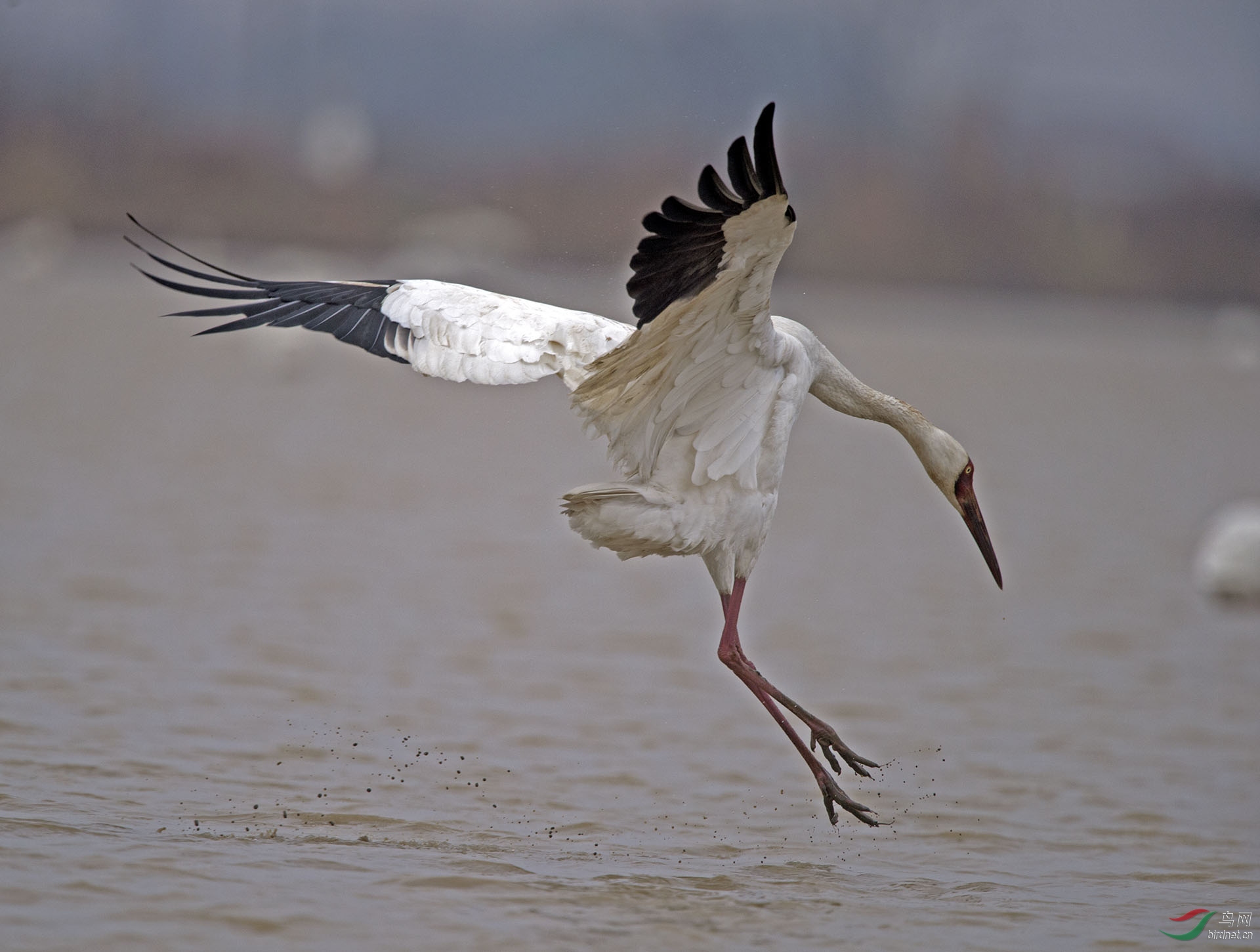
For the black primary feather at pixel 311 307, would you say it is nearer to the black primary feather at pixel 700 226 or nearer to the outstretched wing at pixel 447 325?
the outstretched wing at pixel 447 325

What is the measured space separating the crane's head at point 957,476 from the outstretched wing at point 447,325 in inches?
61.2

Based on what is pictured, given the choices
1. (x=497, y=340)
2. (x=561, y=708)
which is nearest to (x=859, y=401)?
(x=497, y=340)

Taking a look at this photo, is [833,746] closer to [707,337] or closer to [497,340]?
[707,337]

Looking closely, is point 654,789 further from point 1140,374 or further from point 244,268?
point 244,268

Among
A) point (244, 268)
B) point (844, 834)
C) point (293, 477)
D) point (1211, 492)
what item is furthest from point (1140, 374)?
point (844, 834)

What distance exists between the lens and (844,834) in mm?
6855

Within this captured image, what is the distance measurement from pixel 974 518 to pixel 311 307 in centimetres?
290

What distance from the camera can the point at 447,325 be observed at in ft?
20.2

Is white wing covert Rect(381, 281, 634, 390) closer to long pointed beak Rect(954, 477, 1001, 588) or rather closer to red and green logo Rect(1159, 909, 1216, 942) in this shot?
long pointed beak Rect(954, 477, 1001, 588)

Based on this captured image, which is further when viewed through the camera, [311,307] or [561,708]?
[561,708]

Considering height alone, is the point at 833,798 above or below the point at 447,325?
below

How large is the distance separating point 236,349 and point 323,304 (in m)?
22.6

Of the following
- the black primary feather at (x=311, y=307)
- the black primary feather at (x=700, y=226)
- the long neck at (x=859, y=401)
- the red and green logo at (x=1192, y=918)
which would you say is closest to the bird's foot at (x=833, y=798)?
the red and green logo at (x=1192, y=918)

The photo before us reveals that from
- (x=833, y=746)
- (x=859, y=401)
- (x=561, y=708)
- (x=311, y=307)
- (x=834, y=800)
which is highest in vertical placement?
(x=311, y=307)
